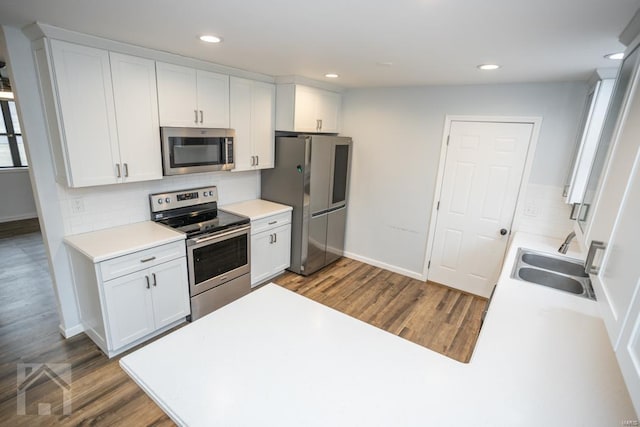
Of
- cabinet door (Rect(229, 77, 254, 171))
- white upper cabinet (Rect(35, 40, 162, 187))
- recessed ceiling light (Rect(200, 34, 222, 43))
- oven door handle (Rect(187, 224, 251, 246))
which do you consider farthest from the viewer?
cabinet door (Rect(229, 77, 254, 171))

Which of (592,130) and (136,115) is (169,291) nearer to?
(136,115)

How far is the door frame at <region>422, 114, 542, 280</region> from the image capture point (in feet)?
9.99

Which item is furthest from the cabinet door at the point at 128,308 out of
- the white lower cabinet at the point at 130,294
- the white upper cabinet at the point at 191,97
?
the white upper cabinet at the point at 191,97

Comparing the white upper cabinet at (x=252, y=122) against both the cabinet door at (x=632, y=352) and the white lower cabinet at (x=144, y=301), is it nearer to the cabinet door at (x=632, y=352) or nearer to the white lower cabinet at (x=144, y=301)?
the white lower cabinet at (x=144, y=301)

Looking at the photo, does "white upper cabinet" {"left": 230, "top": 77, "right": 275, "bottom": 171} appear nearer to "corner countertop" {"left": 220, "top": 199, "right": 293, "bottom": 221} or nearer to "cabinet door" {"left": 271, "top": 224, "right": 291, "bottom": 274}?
"corner countertop" {"left": 220, "top": 199, "right": 293, "bottom": 221}

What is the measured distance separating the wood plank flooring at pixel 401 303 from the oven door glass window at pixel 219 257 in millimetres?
781

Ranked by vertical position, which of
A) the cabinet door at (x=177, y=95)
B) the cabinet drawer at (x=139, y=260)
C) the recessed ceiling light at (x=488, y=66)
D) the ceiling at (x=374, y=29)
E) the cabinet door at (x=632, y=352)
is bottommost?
the cabinet drawer at (x=139, y=260)

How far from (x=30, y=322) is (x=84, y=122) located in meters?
1.97

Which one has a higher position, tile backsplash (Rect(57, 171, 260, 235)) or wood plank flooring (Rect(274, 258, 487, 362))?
tile backsplash (Rect(57, 171, 260, 235))

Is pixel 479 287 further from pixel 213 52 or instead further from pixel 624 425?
pixel 213 52

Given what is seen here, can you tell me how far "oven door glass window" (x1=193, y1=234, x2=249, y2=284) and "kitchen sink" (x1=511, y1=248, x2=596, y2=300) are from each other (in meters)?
2.38

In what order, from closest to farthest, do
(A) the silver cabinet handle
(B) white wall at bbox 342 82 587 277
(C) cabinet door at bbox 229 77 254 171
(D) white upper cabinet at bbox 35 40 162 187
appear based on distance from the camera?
(A) the silver cabinet handle → (D) white upper cabinet at bbox 35 40 162 187 → (B) white wall at bbox 342 82 587 277 → (C) cabinet door at bbox 229 77 254 171

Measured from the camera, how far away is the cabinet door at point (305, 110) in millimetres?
3508

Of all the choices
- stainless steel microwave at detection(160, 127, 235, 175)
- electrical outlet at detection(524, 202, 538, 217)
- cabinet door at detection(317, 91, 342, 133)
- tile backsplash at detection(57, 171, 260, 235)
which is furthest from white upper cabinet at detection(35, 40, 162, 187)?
electrical outlet at detection(524, 202, 538, 217)
